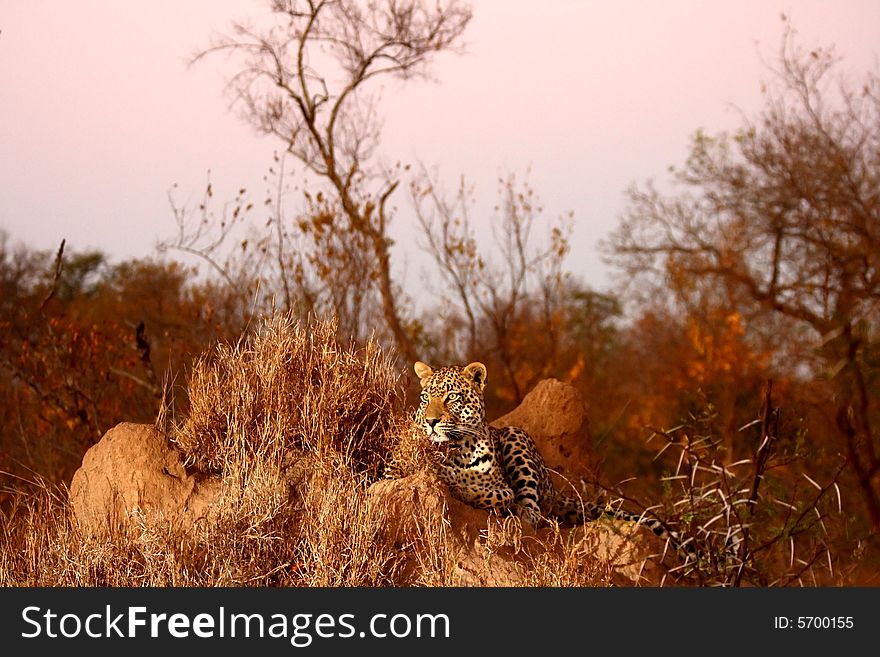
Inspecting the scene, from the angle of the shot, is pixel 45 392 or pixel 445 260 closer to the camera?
pixel 45 392

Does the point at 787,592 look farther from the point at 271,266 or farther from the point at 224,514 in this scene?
the point at 271,266

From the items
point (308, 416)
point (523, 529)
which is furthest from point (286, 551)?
point (523, 529)

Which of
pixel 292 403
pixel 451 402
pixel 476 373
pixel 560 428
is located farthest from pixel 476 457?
pixel 560 428

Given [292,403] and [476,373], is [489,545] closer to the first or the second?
[476,373]

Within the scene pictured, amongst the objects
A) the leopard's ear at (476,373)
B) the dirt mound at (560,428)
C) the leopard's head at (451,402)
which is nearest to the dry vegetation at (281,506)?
the leopard's head at (451,402)

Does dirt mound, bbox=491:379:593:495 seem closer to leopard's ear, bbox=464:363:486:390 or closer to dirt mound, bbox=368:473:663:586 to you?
leopard's ear, bbox=464:363:486:390

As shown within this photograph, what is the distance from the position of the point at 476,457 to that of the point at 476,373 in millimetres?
635

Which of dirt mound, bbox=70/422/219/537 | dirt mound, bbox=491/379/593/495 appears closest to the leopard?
dirt mound, bbox=491/379/593/495

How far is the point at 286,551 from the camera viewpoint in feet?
23.2

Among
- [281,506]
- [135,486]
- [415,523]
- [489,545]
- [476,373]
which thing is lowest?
[489,545]

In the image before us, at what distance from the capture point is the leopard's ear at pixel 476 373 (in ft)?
26.2

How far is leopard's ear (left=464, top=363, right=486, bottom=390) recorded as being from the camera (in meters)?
→ 8.00

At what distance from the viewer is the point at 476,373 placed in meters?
8.09

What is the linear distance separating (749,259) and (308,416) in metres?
13.2
